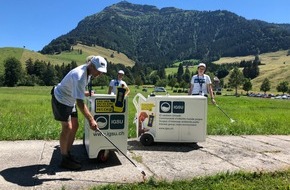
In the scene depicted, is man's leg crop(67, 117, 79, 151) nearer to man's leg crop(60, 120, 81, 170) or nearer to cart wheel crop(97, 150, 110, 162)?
man's leg crop(60, 120, 81, 170)

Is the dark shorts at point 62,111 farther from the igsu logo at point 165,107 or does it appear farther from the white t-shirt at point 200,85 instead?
the white t-shirt at point 200,85

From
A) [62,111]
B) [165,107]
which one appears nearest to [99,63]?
[62,111]

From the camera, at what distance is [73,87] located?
6496 mm

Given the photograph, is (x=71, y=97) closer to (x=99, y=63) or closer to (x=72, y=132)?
(x=72, y=132)

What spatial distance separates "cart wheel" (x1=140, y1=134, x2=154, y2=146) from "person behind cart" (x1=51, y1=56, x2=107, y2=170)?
2527mm

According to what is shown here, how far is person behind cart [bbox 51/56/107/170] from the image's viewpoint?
6461mm

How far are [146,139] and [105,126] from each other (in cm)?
222

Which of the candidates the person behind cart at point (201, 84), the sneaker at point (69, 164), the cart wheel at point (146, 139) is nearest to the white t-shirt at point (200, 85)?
the person behind cart at point (201, 84)

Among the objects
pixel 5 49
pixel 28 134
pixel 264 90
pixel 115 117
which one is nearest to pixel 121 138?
pixel 115 117

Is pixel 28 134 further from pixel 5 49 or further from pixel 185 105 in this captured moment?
pixel 5 49

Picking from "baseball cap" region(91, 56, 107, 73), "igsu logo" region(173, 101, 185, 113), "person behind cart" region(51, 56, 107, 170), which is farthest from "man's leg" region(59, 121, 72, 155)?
"igsu logo" region(173, 101, 185, 113)

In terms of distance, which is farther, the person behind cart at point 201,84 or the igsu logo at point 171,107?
the person behind cart at point 201,84

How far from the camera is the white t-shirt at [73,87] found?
644cm

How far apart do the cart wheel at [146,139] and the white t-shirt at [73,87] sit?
283 centimetres
